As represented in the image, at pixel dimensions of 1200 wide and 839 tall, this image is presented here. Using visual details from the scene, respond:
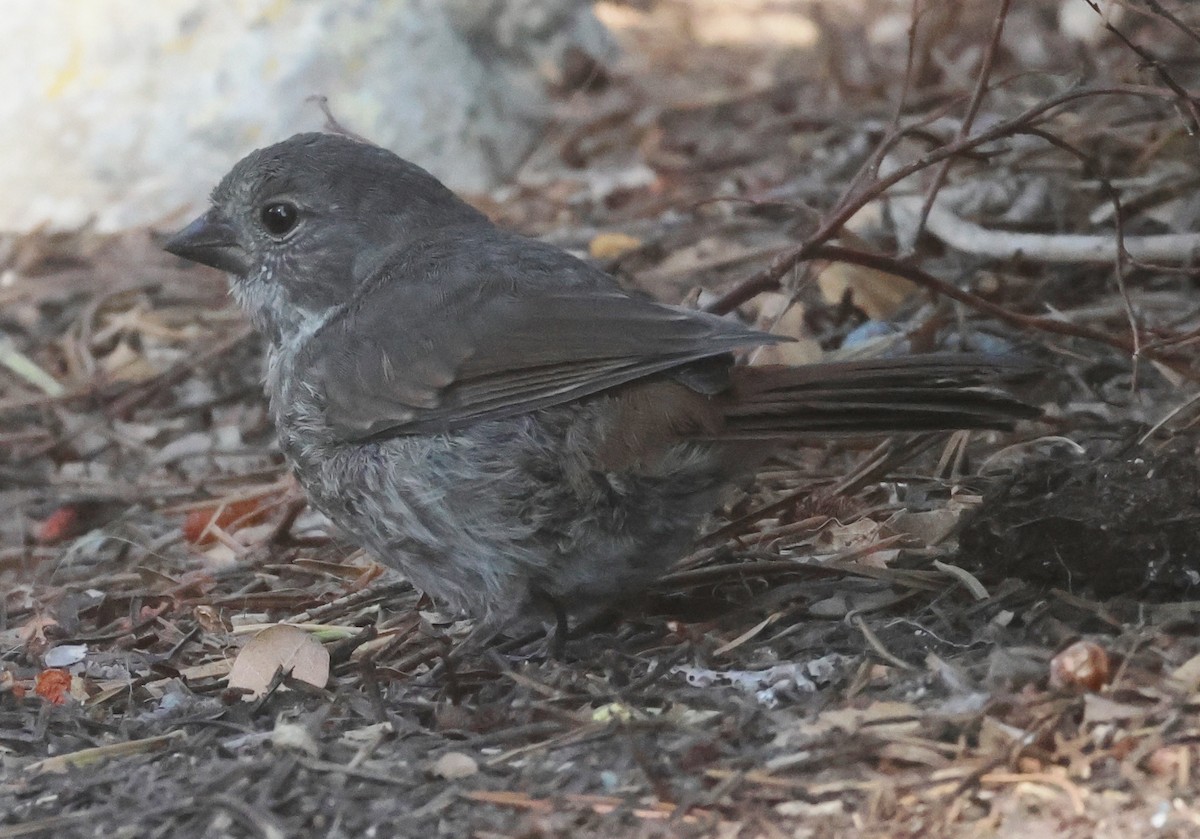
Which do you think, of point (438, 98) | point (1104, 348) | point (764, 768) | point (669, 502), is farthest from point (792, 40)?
point (764, 768)

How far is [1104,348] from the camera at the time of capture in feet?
15.0

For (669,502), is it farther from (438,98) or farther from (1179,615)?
(438,98)

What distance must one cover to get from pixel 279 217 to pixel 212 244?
205 millimetres

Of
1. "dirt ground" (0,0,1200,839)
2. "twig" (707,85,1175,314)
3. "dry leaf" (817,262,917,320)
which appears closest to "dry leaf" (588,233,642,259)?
"dirt ground" (0,0,1200,839)

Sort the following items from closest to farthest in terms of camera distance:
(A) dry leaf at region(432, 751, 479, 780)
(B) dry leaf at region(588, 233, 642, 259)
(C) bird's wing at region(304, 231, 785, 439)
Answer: (A) dry leaf at region(432, 751, 479, 780) → (C) bird's wing at region(304, 231, 785, 439) → (B) dry leaf at region(588, 233, 642, 259)

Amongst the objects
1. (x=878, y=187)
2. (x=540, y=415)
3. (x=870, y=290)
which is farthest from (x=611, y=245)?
(x=540, y=415)

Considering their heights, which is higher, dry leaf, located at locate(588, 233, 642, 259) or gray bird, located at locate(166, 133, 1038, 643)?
dry leaf, located at locate(588, 233, 642, 259)

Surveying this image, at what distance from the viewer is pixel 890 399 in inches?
121

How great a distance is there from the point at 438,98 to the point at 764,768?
4.75 metres

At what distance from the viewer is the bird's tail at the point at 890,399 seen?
304 centimetres

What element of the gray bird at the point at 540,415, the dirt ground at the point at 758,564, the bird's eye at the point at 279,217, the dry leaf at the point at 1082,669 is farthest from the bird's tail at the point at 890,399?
the bird's eye at the point at 279,217

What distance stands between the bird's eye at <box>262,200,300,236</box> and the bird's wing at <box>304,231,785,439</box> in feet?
1.25

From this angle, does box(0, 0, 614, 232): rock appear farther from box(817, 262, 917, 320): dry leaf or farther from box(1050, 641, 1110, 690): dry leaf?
box(1050, 641, 1110, 690): dry leaf

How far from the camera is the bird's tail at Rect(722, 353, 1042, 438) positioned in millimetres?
3039
